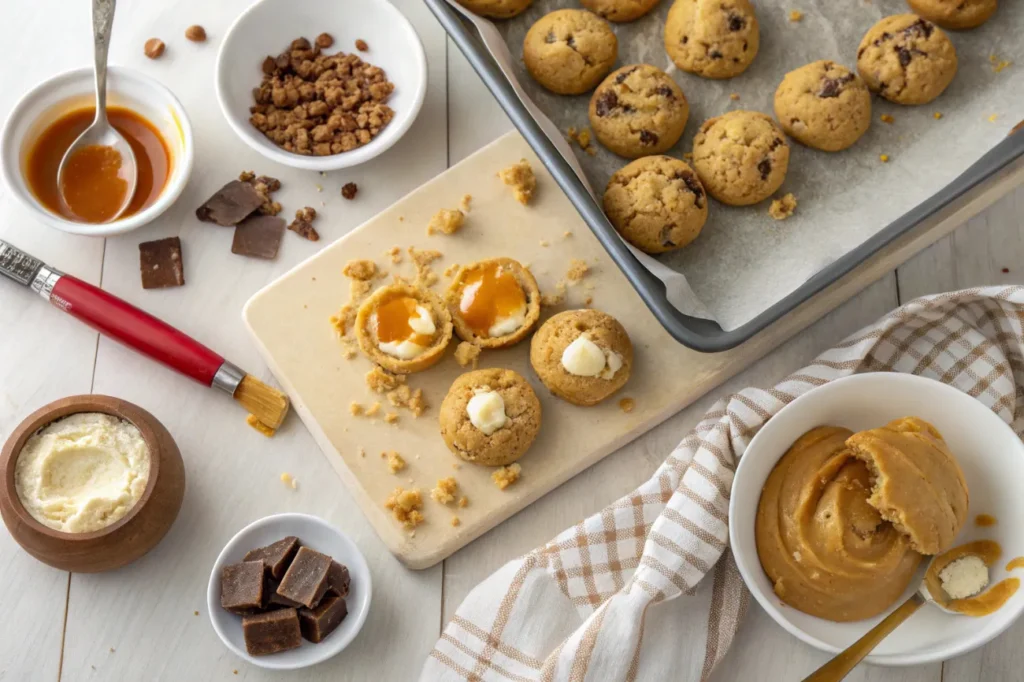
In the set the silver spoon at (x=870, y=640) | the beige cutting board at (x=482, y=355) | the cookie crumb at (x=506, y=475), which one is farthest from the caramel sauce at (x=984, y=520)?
the cookie crumb at (x=506, y=475)

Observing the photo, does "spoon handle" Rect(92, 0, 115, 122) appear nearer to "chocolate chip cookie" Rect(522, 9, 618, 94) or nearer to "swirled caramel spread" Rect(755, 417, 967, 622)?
"chocolate chip cookie" Rect(522, 9, 618, 94)

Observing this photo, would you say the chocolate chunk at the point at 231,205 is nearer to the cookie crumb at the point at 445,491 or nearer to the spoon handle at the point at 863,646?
the cookie crumb at the point at 445,491

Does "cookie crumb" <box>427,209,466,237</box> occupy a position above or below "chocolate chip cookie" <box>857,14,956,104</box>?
above

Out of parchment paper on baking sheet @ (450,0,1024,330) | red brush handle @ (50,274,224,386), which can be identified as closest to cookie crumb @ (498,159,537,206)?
parchment paper on baking sheet @ (450,0,1024,330)

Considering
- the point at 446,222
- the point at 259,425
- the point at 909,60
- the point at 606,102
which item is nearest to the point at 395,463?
the point at 259,425

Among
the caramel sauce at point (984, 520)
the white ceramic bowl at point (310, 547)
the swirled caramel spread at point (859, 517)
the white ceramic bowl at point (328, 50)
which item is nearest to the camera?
the swirled caramel spread at point (859, 517)

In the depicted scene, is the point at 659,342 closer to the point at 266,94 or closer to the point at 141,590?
the point at 266,94
